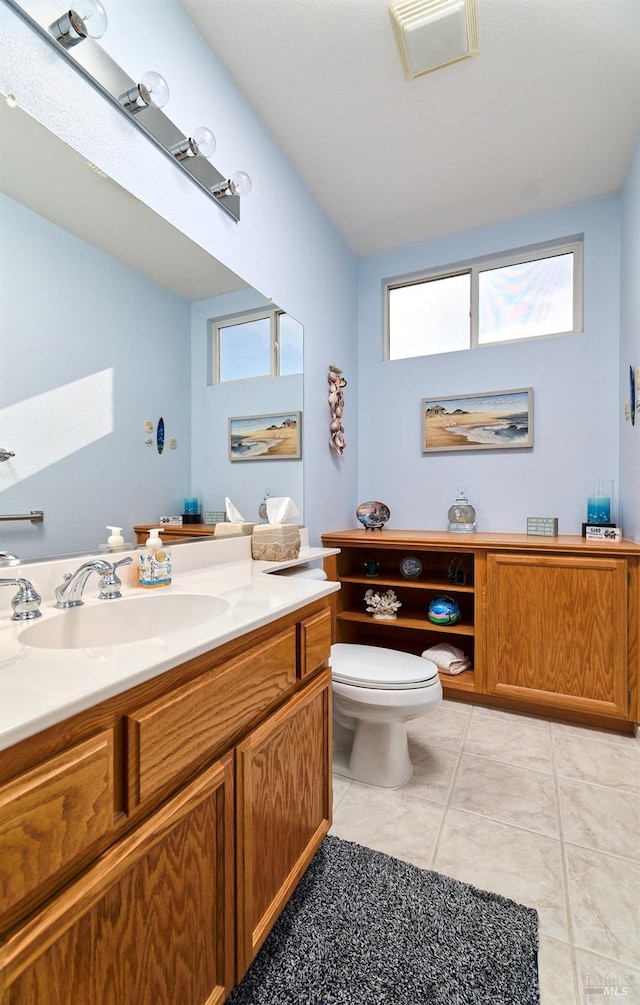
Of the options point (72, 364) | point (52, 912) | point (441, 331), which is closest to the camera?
point (52, 912)

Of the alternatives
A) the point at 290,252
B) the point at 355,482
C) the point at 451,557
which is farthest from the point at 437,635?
the point at 290,252

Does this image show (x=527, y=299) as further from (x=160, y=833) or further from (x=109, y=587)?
(x=160, y=833)

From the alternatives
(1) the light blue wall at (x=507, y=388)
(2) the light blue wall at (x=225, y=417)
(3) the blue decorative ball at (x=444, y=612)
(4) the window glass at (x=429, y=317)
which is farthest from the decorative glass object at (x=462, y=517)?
(2) the light blue wall at (x=225, y=417)

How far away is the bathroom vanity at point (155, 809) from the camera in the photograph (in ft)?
1.69

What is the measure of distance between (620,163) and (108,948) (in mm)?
3330

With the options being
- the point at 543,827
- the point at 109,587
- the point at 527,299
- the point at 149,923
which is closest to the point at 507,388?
the point at 527,299

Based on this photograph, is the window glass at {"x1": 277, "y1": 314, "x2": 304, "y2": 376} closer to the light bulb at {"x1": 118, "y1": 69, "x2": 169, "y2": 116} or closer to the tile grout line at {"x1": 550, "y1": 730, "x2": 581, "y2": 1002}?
the light bulb at {"x1": 118, "y1": 69, "x2": 169, "y2": 116}

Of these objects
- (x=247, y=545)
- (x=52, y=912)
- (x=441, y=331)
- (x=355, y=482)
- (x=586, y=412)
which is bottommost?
(x=52, y=912)

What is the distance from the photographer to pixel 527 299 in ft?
8.89

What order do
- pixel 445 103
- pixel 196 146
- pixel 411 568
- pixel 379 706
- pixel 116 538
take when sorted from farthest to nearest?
pixel 411 568 → pixel 445 103 → pixel 379 706 → pixel 196 146 → pixel 116 538

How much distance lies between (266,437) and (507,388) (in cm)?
161

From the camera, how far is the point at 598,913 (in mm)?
1146

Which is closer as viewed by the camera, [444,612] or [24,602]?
[24,602]

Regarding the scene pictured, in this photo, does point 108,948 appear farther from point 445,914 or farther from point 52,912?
point 445,914
